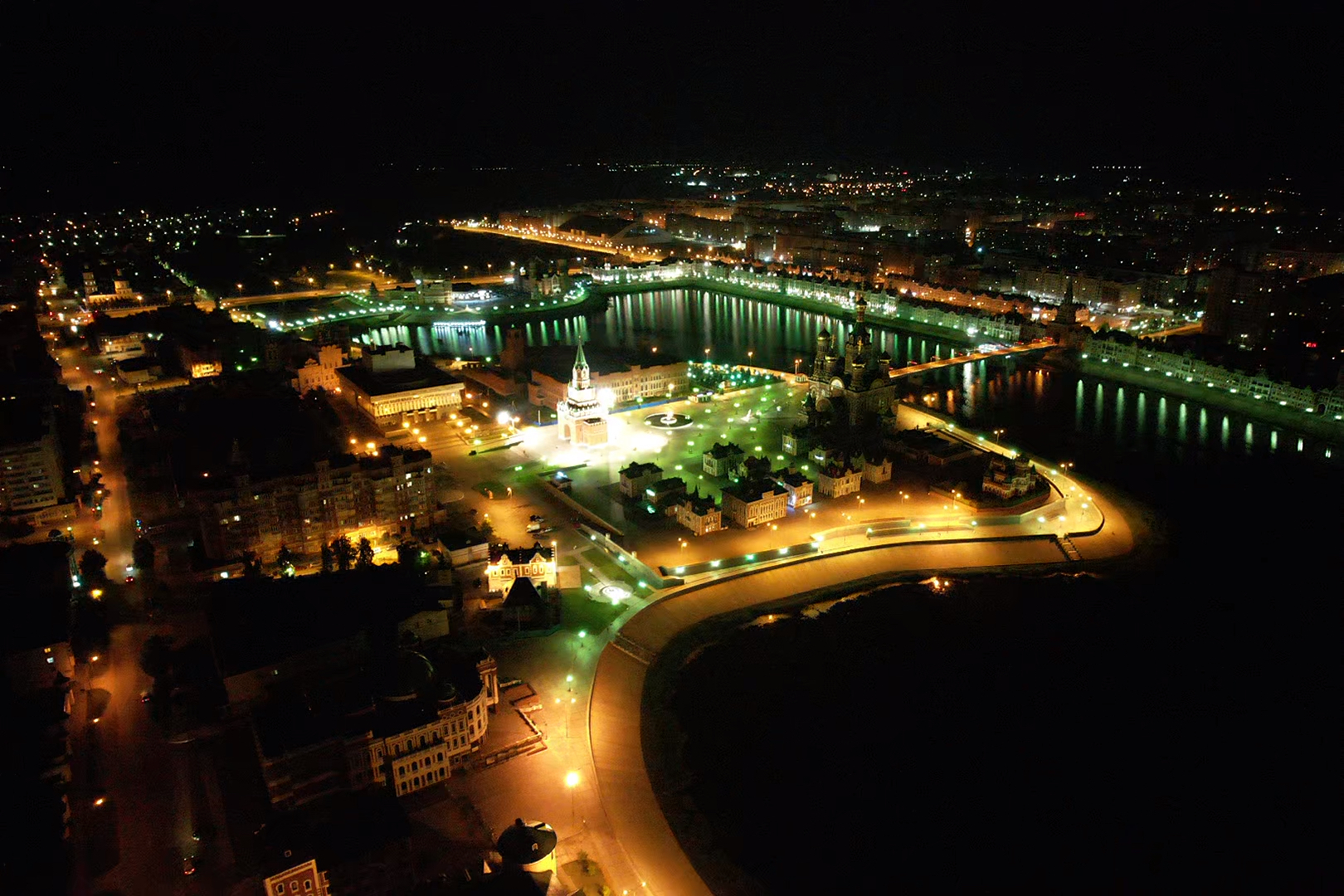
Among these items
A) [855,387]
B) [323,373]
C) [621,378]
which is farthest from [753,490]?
[323,373]

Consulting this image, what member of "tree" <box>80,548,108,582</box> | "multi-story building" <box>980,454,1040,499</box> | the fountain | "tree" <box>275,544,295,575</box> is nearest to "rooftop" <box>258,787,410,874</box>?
"tree" <box>275,544,295,575</box>

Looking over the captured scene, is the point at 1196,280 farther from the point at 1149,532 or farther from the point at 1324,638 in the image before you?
the point at 1324,638

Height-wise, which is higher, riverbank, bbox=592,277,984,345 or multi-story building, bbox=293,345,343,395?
multi-story building, bbox=293,345,343,395

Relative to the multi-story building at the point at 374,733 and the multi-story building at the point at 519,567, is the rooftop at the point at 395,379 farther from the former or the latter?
the multi-story building at the point at 374,733

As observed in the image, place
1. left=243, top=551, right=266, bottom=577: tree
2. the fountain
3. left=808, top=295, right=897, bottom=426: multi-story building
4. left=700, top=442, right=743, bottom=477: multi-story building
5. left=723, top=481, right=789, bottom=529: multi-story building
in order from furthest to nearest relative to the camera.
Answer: the fountain → left=808, top=295, right=897, bottom=426: multi-story building → left=700, top=442, right=743, bottom=477: multi-story building → left=723, top=481, right=789, bottom=529: multi-story building → left=243, top=551, right=266, bottom=577: tree

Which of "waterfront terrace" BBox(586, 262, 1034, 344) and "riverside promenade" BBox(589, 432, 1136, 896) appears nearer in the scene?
"riverside promenade" BBox(589, 432, 1136, 896)

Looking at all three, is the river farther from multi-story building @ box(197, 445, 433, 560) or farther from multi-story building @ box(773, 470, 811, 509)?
multi-story building @ box(197, 445, 433, 560)

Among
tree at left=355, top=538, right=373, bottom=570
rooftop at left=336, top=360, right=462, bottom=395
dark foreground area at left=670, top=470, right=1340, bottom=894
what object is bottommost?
dark foreground area at left=670, top=470, right=1340, bottom=894

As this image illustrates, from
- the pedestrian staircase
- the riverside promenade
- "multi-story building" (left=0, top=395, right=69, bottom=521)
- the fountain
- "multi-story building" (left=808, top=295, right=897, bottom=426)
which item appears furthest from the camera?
the fountain
